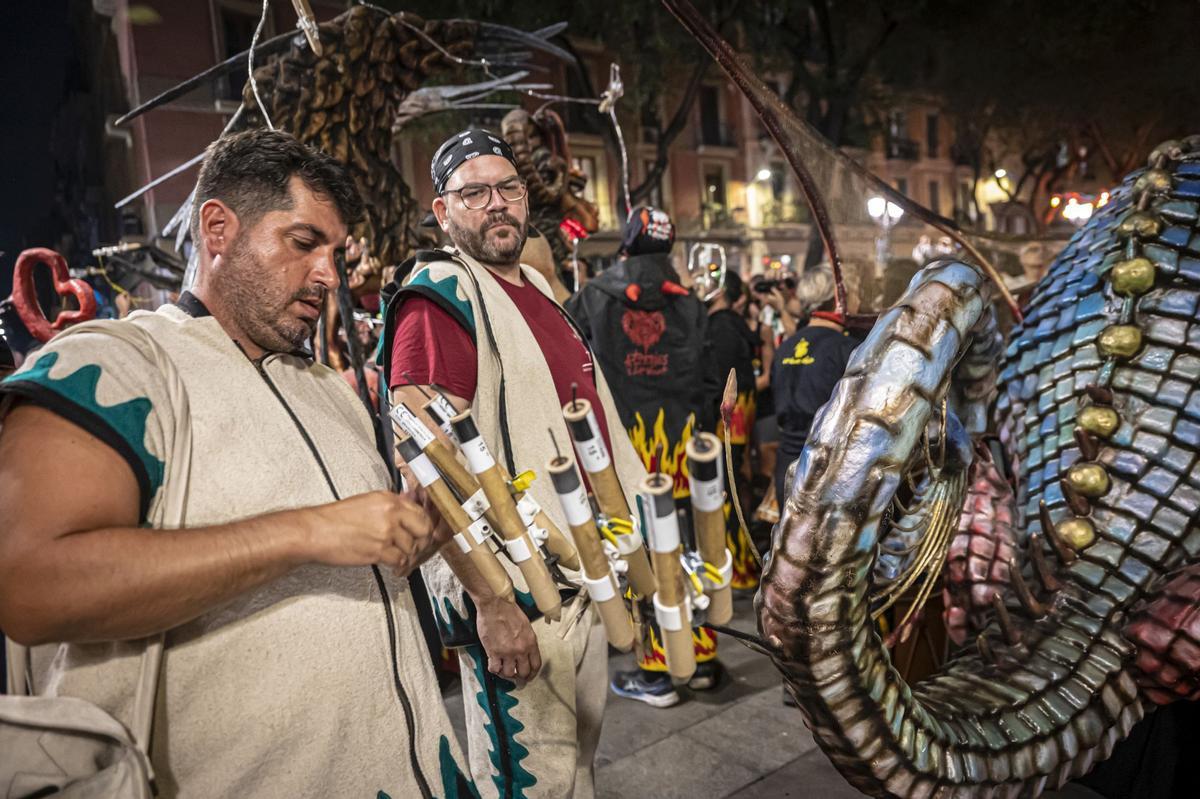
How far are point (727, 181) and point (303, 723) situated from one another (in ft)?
107

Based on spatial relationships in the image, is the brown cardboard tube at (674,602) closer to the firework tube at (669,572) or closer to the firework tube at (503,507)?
the firework tube at (669,572)

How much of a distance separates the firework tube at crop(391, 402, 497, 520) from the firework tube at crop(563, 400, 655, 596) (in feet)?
0.57

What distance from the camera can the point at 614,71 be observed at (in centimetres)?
572

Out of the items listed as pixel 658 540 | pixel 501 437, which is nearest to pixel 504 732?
pixel 501 437

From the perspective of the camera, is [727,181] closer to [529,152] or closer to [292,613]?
[529,152]

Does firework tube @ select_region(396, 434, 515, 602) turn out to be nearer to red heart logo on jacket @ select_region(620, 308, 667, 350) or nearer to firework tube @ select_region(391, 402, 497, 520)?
firework tube @ select_region(391, 402, 497, 520)

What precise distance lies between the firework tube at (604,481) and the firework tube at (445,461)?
0.17 metres

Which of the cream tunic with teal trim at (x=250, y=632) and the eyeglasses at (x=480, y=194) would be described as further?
the eyeglasses at (x=480, y=194)

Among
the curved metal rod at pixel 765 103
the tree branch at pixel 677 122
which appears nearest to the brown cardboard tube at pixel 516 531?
the curved metal rod at pixel 765 103

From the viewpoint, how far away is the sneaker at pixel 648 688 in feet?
13.2

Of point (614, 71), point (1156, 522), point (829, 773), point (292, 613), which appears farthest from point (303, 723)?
point (614, 71)

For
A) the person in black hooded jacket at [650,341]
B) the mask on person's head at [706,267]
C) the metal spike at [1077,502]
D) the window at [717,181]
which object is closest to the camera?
the metal spike at [1077,502]

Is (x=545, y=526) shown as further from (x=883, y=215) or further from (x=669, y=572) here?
(x=883, y=215)

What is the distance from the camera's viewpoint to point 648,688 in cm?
407
